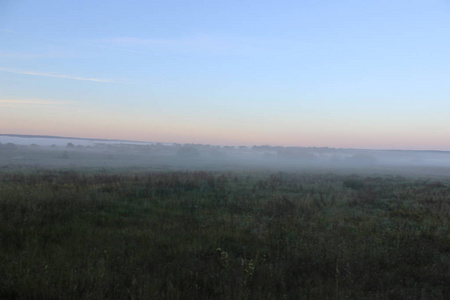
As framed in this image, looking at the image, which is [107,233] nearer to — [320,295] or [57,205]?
[57,205]

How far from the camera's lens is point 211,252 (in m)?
5.68

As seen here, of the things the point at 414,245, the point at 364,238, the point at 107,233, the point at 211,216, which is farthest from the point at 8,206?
the point at 414,245

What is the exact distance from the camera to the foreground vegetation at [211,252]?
414 cm

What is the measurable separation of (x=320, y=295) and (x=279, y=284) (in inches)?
25.0

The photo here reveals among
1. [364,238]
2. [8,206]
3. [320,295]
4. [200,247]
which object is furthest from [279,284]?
[8,206]

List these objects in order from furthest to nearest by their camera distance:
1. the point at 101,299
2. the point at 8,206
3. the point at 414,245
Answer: the point at 8,206
the point at 414,245
the point at 101,299

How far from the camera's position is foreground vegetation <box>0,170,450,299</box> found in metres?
4.14

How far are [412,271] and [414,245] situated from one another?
1.59 meters

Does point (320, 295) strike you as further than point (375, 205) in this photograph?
No

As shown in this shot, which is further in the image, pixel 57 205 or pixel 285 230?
pixel 57 205

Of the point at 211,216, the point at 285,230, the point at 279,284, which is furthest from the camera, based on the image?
the point at 211,216

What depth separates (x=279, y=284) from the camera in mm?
4449

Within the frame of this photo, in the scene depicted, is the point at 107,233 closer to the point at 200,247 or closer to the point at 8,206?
the point at 200,247

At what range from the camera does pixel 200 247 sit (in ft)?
18.9
